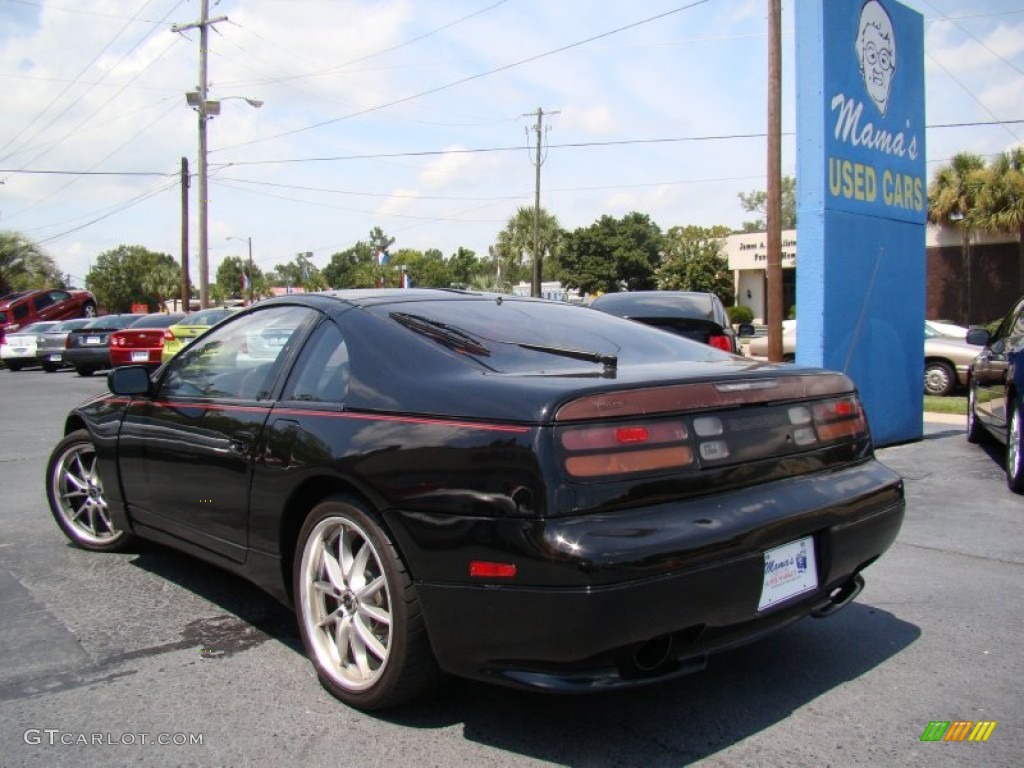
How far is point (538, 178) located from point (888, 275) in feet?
110

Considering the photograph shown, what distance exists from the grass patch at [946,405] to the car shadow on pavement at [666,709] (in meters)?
9.29

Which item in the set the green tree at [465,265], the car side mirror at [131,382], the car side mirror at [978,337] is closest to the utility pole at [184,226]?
the car side mirror at [978,337]

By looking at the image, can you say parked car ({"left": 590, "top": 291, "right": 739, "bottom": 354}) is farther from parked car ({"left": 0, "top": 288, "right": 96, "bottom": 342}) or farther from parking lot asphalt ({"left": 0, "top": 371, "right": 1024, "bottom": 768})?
parked car ({"left": 0, "top": 288, "right": 96, "bottom": 342})

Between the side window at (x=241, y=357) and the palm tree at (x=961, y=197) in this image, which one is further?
Answer: the palm tree at (x=961, y=197)

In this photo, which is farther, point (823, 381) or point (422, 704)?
point (823, 381)

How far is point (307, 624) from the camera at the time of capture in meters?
3.18

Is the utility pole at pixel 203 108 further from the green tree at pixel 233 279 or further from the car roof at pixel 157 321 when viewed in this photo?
the green tree at pixel 233 279

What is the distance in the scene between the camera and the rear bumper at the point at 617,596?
7.91 ft

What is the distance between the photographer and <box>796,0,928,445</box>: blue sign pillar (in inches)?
311

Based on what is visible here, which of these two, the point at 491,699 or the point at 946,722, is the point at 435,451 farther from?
the point at 946,722

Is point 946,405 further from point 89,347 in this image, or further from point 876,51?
point 89,347

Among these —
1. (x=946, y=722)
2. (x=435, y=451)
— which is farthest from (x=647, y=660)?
(x=946, y=722)

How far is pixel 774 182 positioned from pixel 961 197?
22.8 m

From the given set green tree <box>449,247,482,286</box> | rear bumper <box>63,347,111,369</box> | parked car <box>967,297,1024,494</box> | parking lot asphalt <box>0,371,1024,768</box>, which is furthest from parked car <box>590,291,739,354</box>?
green tree <box>449,247,482,286</box>
